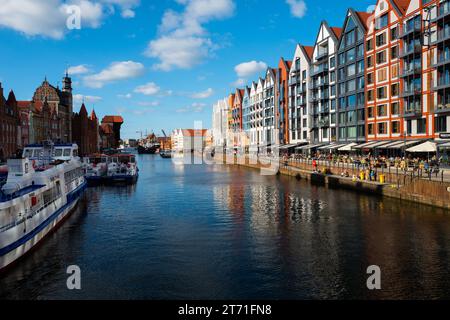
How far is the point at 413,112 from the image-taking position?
53.5m

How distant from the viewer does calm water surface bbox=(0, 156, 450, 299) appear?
1570 cm

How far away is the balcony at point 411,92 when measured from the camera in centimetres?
5329

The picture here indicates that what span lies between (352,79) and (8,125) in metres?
80.2

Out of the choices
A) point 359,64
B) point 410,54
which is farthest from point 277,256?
point 359,64

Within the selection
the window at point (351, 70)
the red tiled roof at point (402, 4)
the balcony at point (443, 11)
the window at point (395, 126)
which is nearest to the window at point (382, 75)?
the window at point (351, 70)

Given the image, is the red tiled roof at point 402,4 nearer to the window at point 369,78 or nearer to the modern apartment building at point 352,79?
the modern apartment building at point 352,79

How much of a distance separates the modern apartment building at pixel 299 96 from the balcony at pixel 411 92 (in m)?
31.7

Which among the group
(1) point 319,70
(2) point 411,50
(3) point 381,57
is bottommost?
(2) point 411,50

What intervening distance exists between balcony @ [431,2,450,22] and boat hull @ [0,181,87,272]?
48713 millimetres

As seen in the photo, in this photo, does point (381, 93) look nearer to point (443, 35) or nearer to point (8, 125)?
point (443, 35)

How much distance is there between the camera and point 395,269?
17.5m

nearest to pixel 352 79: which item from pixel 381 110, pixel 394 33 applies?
pixel 381 110

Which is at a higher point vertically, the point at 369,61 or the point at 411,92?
the point at 369,61
